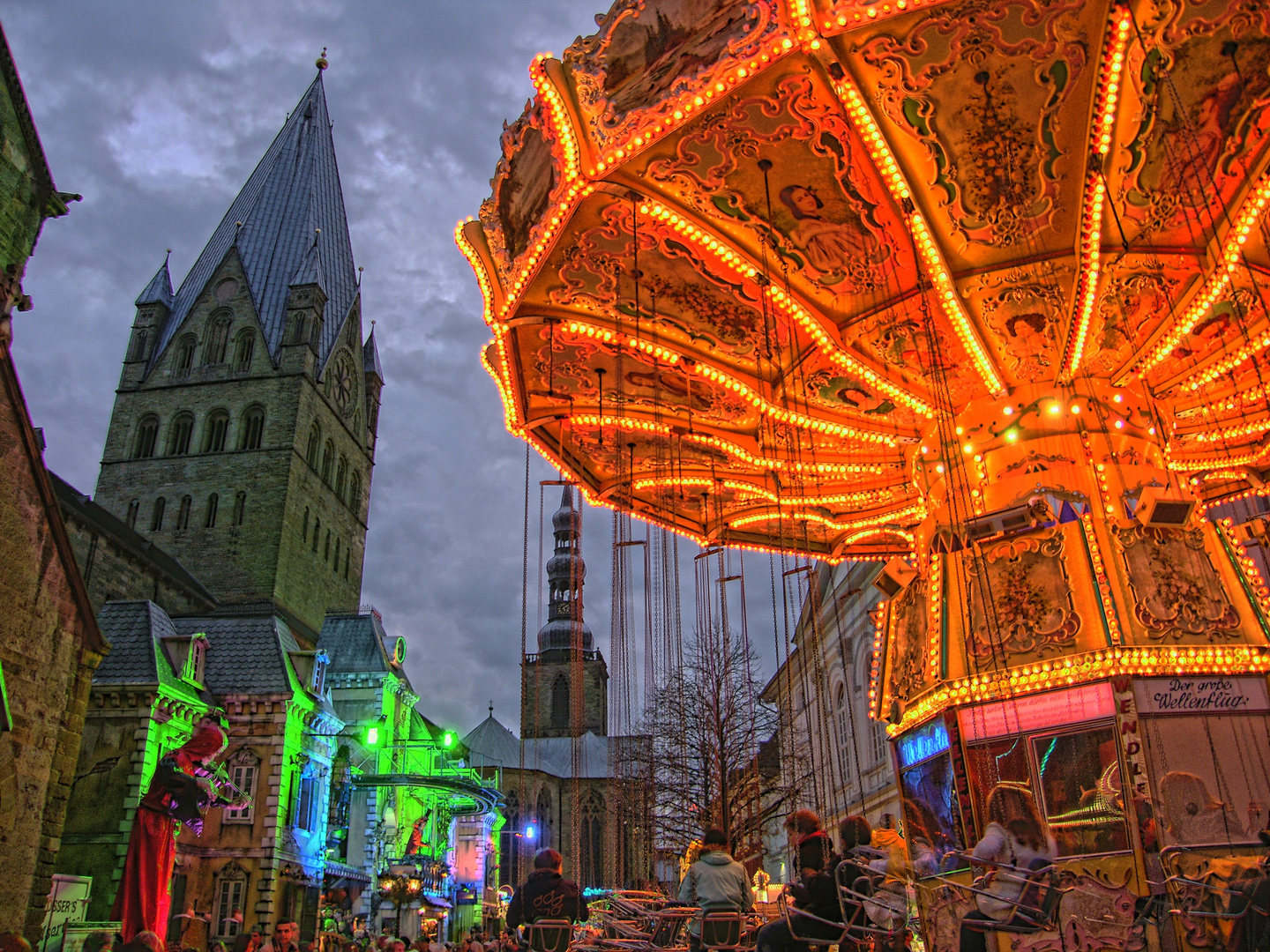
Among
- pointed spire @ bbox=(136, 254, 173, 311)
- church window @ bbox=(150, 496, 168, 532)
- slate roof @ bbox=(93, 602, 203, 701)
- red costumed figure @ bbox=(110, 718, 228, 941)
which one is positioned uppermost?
pointed spire @ bbox=(136, 254, 173, 311)

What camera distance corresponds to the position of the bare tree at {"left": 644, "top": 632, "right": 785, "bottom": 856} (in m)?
21.0

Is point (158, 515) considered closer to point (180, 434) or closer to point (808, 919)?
point (180, 434)

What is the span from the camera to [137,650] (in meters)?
24.5

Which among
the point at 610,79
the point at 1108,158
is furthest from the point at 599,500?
the point at 1108,158

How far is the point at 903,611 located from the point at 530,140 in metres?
7.39

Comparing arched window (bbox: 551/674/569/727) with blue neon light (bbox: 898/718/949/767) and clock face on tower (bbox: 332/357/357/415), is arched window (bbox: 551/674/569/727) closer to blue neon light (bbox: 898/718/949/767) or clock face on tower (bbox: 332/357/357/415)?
clock face on tower (bbox: 332/357/357/415)

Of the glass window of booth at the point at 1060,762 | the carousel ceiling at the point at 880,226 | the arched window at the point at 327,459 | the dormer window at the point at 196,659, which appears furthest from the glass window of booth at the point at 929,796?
the arched window at the point at 327,459

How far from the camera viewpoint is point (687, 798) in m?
22.3

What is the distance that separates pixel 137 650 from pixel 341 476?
27.2 meters

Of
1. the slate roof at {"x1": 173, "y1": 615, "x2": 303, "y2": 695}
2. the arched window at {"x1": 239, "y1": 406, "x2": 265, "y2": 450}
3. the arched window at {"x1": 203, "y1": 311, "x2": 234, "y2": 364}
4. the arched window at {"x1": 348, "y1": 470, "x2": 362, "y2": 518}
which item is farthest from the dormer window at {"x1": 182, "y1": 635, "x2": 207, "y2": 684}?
the arched window at {"x1": 348, "y1": 470, "x2": 362, "y2": 518}

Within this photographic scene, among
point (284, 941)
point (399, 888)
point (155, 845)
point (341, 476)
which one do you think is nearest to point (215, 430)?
A: point (341, 476)

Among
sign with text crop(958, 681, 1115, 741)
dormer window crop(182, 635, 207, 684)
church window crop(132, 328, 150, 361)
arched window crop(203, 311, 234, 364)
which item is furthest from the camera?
church window crop(132, 328, 150, 361)

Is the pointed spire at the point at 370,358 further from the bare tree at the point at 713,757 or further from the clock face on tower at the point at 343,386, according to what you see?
the bare tree at the point at 713,757

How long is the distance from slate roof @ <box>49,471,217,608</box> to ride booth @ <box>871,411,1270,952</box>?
24.8m
